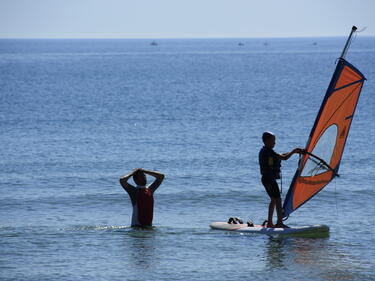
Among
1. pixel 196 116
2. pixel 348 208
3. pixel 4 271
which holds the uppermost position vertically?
pixel 196 116

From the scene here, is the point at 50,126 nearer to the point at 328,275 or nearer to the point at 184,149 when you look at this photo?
the point at 184,149

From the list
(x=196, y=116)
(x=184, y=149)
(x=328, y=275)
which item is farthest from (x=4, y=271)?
(x=196, y=116)

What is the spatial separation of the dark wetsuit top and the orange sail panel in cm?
64

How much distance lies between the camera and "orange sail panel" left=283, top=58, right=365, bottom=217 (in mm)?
14633

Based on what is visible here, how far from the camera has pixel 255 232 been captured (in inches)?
611

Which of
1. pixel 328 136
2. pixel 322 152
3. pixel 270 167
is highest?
pixel 328 136

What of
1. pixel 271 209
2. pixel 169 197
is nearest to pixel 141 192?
pixel 271 209

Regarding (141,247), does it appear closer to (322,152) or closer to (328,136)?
(322,152)

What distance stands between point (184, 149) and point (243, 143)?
307cm

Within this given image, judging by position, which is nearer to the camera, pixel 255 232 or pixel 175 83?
pixel 255 232

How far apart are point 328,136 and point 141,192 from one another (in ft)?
12.4

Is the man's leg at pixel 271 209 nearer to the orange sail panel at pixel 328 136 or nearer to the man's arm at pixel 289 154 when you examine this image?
the orange sail panel at pixel 328 136

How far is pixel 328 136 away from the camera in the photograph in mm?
15172

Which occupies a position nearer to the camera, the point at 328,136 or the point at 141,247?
the point at 141,247
